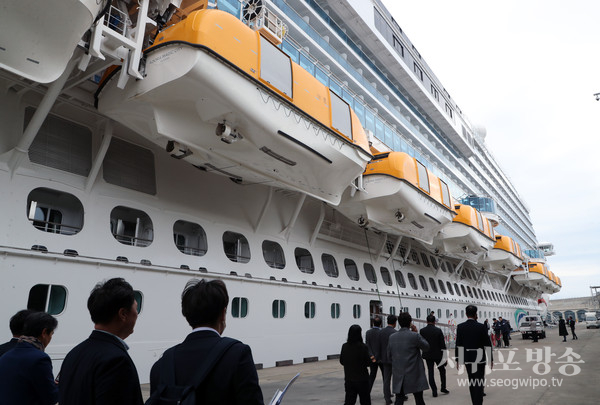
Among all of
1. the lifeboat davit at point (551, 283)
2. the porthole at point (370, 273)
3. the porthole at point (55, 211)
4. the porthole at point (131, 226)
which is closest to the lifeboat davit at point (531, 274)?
the lifeboat davit at point (551, 283)

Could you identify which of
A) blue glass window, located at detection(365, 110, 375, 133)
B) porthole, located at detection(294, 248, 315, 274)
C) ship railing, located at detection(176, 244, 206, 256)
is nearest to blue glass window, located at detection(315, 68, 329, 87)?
blue glass window, located at detection(365, 110, 375, 133)

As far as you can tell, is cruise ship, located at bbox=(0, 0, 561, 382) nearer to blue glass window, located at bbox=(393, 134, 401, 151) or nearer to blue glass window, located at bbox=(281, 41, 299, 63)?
blue glass window, located at bbox=(281, 41, 299, 63)

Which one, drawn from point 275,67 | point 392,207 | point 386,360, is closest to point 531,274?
point 392,207

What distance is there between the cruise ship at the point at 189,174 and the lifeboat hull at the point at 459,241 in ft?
11.4

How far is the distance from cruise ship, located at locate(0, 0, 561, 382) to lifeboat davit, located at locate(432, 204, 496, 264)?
3.49m

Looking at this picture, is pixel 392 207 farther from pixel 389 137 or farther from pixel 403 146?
pixel 403 146

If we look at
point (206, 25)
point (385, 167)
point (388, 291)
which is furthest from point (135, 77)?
point (388, 291)

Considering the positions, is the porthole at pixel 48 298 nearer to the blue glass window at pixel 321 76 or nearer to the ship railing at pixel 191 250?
the ship railing at pixel 191 250

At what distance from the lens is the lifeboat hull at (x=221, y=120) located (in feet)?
20.9

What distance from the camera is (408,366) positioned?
16.8 ft

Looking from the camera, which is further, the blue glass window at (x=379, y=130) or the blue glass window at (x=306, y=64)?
the blue glass window at (x=379, y=130)

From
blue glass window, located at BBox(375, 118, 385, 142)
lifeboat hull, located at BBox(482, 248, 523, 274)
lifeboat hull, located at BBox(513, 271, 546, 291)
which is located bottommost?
lifeboat hull, located at BBox(513, 271, 546, 291)

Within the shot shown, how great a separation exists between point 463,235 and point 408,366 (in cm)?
1477

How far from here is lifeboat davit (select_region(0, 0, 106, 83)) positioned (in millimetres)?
4762
